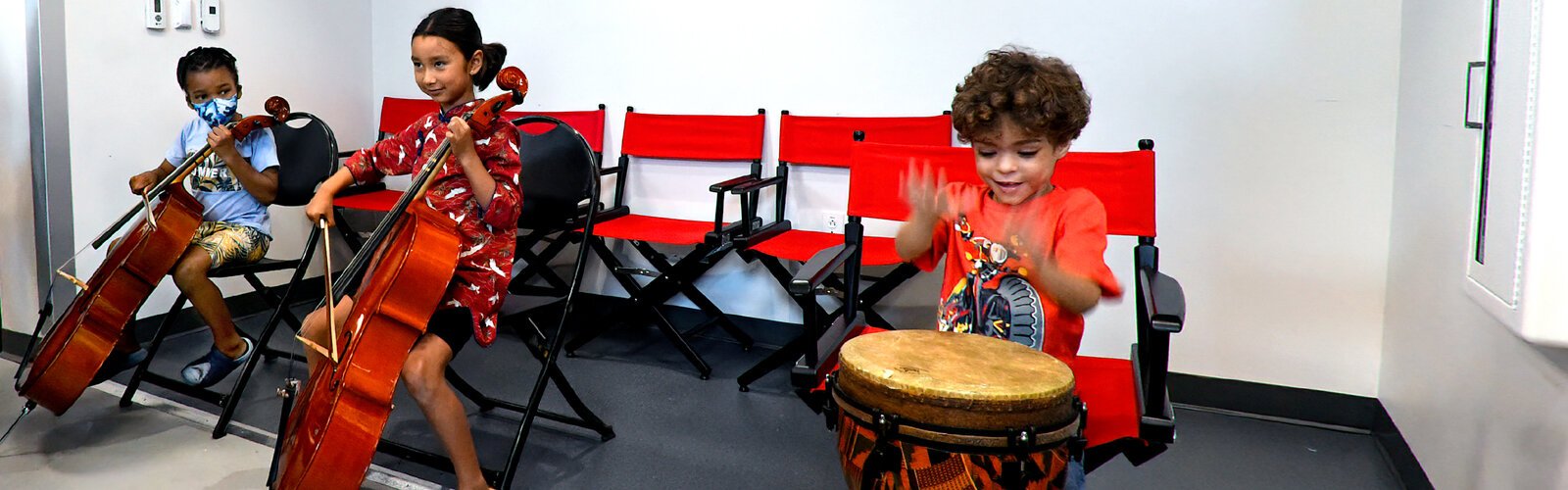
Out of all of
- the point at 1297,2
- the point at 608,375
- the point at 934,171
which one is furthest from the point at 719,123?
the point at 1297,2

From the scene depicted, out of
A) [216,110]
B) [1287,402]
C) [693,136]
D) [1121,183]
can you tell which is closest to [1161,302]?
[1121,183]

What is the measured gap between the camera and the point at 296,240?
4.12m

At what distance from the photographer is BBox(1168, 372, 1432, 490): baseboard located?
2.74 metres

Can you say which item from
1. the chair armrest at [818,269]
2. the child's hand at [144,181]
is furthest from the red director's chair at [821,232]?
the child's hand at [144,181]

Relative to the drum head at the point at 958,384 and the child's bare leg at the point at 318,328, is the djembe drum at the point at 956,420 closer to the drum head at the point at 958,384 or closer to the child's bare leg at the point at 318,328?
the drum head at the point at 958,384

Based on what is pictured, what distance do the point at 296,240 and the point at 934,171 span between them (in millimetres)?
2971

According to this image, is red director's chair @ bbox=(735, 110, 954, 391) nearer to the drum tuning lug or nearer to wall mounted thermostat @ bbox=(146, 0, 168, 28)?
the drum tuning lug

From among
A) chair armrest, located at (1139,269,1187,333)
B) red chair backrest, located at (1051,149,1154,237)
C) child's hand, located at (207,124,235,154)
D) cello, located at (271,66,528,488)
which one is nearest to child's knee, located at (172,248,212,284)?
child's hand, located at (207,124,235,154)

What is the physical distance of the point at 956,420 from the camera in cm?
125

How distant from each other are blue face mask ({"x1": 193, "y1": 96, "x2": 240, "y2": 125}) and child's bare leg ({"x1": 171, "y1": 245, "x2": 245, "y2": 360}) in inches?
16.6

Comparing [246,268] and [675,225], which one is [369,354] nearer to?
[246,268]

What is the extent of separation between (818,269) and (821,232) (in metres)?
1.59

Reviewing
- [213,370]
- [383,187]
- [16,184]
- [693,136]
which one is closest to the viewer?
[213,370]

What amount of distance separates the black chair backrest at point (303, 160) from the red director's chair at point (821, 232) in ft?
4.31
